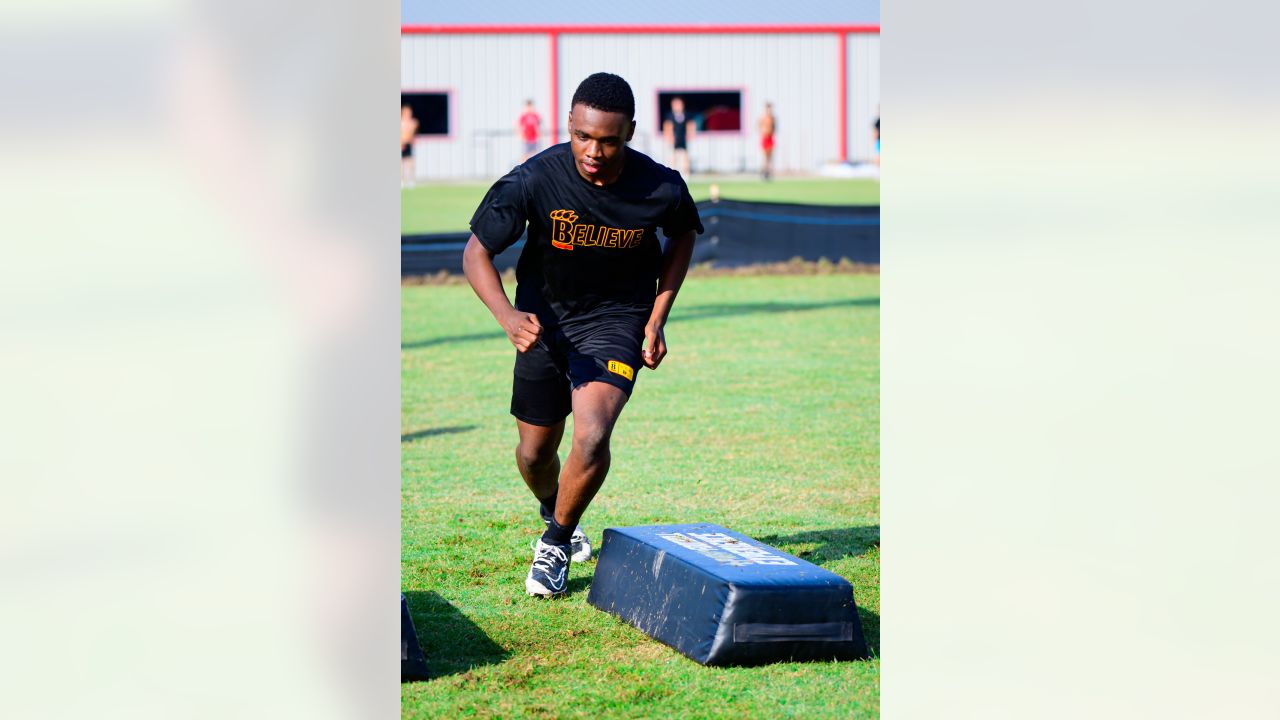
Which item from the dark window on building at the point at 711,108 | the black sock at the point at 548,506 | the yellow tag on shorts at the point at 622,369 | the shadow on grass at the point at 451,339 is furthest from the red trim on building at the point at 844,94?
the yellow tag on shorts at the point at 622,369

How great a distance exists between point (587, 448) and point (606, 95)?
4.19ft

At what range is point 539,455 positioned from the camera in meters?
5.86

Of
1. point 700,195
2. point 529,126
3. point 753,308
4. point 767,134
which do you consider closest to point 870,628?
point 753,308

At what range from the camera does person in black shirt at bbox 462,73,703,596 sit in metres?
5.24

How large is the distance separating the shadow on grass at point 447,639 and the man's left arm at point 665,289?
1.21m

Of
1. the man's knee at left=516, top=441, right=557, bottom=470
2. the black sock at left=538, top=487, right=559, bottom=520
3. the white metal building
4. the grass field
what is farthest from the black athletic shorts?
the white metal building

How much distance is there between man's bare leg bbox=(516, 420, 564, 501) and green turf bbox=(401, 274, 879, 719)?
0.35 metres

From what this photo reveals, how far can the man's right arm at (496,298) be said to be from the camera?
5.05 meters

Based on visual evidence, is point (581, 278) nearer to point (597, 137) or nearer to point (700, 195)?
point (597, 137)
